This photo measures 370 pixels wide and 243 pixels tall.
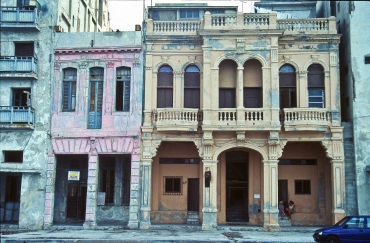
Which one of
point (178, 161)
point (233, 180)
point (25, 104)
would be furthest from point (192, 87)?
point (25, 104)

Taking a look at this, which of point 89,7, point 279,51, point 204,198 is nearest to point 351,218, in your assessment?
point 204,198

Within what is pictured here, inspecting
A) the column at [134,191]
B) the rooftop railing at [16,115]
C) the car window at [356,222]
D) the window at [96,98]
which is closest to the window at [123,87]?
the window at [96,98]

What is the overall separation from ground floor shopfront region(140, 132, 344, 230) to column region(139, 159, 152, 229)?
5cm

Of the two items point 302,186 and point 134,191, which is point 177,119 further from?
point 302,186

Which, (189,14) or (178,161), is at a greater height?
(189,14)

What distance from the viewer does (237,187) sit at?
2662 cm

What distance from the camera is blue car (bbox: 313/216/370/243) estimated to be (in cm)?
1867

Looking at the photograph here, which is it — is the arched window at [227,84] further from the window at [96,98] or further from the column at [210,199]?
the window at [96,98]

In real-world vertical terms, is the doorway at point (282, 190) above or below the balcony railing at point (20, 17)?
below

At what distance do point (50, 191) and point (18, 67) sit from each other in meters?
6.81

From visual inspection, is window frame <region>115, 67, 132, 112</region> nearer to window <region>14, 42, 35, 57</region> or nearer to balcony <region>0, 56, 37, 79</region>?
balcony <region>0, 56, 37, 79</region>

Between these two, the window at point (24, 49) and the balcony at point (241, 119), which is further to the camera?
the window at point (24, 49)

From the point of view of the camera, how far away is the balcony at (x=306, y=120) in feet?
78.4

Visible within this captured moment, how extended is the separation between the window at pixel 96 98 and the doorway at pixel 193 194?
19.8 ft
